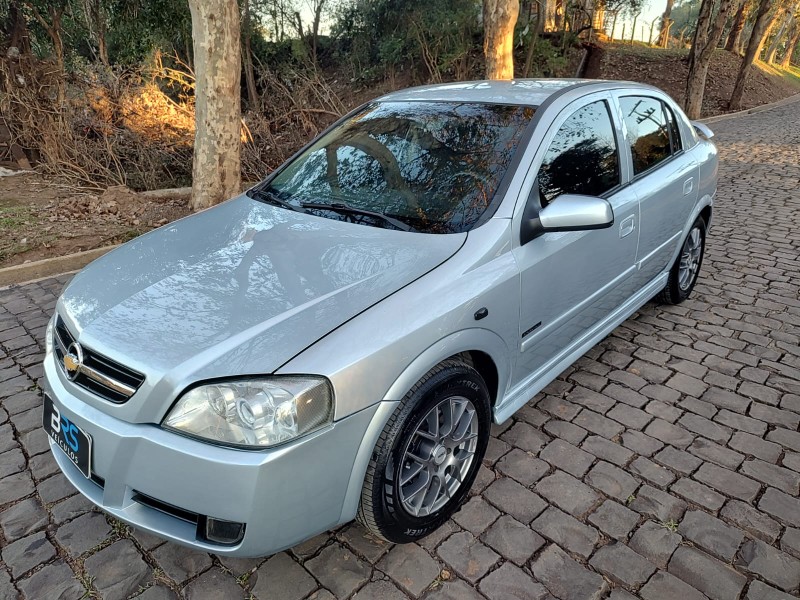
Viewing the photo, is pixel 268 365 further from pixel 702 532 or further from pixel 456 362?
pixel 702 532

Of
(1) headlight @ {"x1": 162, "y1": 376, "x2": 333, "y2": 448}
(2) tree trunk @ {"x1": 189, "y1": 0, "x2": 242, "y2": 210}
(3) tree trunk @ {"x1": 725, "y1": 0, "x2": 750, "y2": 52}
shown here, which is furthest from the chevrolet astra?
(3) tree trunk @ {"x1": 725, "y1": 0, "x2": 750, "y2": 52}

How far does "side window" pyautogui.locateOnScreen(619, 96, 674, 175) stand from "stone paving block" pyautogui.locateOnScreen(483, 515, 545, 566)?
86.5 inches

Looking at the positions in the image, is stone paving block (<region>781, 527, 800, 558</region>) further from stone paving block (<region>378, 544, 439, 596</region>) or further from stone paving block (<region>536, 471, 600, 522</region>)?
stone paving block (<region>378, 544, 439, 596</region>)

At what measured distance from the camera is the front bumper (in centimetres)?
182

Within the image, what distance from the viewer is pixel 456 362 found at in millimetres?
2336

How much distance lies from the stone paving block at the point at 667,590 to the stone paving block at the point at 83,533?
88.6 inches

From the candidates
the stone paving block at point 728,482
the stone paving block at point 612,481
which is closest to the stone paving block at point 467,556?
the stone paving block at point 612,481

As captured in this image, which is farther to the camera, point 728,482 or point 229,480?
point 728,482

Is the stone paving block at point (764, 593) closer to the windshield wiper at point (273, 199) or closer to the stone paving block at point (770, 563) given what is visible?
the stone paving block at point (770, 563)

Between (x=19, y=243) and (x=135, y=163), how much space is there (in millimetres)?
3133

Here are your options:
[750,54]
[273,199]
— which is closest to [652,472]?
[273,199]

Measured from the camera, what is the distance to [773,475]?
9.18 ft

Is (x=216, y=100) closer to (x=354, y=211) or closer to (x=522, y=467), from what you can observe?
(x=354, y=211)

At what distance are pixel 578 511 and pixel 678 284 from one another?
2563 mm
